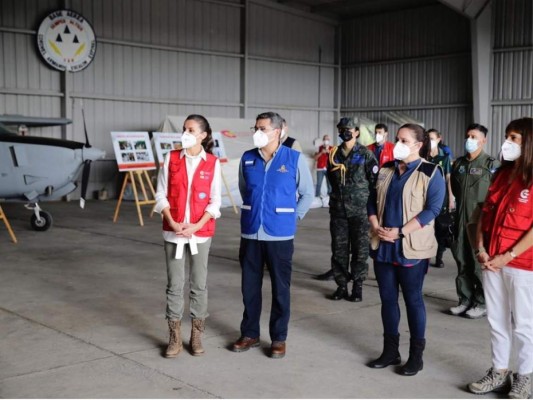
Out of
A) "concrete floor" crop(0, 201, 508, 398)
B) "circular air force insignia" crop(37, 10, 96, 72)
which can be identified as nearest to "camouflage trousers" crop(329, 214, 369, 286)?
"concrete floor" crop(0, 201, 508, 398)

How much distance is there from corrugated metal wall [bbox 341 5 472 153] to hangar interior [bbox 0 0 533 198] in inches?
1.4

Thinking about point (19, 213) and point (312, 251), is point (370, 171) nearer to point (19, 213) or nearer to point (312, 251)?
point (312, 251)

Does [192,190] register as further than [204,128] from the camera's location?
No

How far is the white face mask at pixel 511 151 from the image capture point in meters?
3.36

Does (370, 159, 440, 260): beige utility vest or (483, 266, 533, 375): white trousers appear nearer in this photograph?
(483, 266, 533, 375): white trousers

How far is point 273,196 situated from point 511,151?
1465 mm

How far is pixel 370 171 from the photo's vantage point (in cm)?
582

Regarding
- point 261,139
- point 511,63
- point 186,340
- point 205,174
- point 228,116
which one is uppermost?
point 511,63

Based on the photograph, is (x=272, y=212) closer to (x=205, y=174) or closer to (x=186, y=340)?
(x=205, y=174)

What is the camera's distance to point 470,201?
5.18 meters

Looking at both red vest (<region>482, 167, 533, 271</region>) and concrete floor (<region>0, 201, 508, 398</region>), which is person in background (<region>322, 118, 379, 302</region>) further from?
red vest (<region>482, 167, 533, 271</region>)

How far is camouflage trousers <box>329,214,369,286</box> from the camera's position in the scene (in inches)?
233

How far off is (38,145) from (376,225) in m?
7.62

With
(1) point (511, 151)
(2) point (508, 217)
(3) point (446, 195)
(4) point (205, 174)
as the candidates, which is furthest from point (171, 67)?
(2) point (508, 217)
